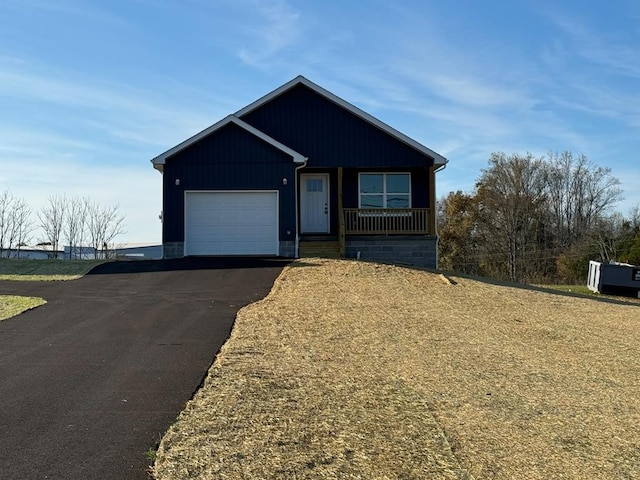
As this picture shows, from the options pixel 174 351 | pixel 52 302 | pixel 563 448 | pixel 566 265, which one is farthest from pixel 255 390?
pixel 566 265

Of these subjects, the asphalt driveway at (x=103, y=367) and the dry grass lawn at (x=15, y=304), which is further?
the dry grass lawn at (x=15, y=304)

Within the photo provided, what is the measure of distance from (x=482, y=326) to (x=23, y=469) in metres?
7.88

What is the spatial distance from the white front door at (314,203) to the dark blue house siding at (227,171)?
99.8 inches

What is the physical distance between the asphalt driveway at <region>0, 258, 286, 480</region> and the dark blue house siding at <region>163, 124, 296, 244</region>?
4.80m

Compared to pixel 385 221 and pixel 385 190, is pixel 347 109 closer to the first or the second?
pixel 385 190

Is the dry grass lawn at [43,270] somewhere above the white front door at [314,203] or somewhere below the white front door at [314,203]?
below

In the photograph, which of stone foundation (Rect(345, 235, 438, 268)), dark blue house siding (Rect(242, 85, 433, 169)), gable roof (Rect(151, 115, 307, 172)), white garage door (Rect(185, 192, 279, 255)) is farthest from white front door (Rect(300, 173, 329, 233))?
gable roof (Rect(151, 115, 307, 172))

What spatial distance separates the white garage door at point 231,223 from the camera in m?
19.5

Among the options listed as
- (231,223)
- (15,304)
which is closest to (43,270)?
(231,223)

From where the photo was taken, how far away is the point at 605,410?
6.25m

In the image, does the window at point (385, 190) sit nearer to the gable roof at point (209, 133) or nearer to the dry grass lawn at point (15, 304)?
the gable roof at point (209, 133)

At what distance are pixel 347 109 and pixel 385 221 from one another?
4.06m

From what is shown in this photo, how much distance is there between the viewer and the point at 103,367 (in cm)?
739

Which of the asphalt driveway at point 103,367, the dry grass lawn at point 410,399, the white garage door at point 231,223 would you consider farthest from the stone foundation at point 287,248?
the dry grass lawn at point 410,399
